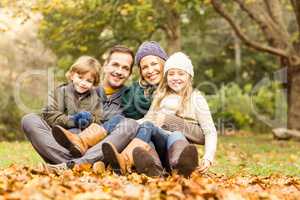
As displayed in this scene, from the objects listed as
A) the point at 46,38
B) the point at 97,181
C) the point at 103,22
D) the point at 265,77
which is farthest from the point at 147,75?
the point at 265,77

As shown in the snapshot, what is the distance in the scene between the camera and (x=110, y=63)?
639 cm

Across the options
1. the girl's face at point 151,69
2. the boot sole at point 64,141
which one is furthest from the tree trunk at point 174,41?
the boot sole at point 64,141

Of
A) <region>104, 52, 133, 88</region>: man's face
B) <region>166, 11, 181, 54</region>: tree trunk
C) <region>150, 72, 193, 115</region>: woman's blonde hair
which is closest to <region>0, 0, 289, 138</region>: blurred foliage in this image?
<region>166, 11, 181, 54</region>: tree trunk

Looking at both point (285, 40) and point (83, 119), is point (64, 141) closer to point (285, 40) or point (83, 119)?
point (83, 119)

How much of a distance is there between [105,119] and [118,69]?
56cm

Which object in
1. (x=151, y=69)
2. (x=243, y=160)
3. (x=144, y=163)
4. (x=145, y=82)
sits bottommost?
(x=243, y=160)

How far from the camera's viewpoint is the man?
5.41 m

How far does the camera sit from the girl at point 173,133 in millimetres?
5109

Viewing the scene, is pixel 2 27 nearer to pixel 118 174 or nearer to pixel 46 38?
pixel 46 38

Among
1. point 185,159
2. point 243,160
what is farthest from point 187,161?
point 243,160

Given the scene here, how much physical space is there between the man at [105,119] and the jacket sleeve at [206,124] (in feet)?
2.33

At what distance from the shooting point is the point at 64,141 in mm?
5438

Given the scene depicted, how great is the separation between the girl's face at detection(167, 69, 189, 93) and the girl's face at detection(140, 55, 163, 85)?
0.82 ft

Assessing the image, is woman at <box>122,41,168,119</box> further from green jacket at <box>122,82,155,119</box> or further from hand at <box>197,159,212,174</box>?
hand at <box>197,159,212,174</box>
